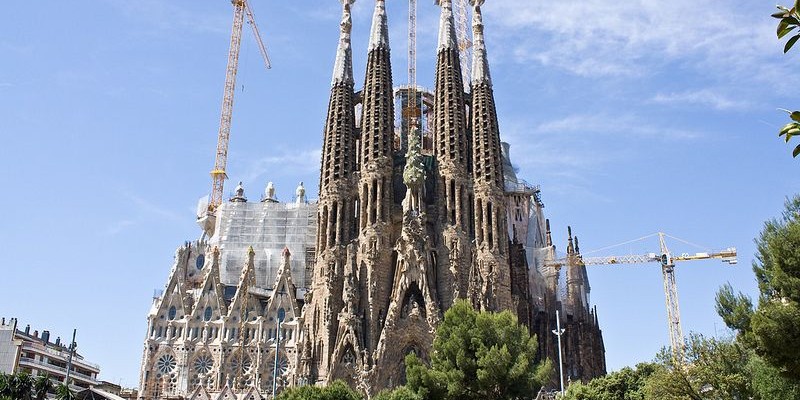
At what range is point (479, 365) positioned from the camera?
136 ft

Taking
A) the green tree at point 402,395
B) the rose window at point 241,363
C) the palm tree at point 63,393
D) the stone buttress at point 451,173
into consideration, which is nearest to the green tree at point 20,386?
the palm tree at point 63,393

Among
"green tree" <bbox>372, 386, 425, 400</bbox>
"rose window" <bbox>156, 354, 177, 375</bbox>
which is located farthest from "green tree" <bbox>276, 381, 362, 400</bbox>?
"rose window" <bbox>156, 354, 177, 375</bbox>

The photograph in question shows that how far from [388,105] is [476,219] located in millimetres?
12633

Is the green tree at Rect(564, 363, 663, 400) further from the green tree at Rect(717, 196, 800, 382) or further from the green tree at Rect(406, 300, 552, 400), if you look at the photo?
the green tree at Rect(717, 196, 800, 382)

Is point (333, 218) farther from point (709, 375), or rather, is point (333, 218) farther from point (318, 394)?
point (709, 375)

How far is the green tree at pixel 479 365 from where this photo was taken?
4125 cm

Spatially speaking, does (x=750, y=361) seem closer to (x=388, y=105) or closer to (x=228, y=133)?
(x=388, y=105)

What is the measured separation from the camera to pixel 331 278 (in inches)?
2304

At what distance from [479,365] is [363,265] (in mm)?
19177

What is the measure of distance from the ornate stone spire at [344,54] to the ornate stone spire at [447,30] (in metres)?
→ 8.20

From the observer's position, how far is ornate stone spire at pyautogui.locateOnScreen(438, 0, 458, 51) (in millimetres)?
68000

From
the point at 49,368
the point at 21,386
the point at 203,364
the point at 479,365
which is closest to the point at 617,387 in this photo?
the point at 479,365

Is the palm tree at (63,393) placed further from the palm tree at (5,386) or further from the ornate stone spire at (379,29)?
the ornate stone spire at (379,29)

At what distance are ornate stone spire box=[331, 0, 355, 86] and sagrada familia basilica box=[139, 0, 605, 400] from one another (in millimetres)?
123
